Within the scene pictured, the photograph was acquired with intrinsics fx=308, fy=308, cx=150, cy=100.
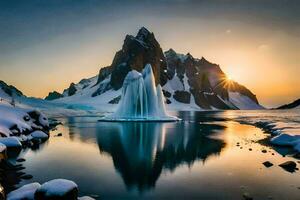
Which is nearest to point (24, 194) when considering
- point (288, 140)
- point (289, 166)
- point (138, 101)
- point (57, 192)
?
point (57, 192)

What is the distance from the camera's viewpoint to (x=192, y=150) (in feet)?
131

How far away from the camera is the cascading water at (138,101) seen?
91.0 meters

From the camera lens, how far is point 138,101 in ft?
305

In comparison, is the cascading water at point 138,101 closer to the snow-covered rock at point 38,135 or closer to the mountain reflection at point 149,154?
the snow-covered rock at point 38,135

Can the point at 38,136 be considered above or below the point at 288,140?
below

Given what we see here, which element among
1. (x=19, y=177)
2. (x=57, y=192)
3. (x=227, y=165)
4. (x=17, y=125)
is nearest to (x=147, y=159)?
(x=227, y=165)

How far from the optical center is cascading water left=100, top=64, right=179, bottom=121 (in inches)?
3583

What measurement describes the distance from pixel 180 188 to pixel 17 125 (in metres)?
31.3

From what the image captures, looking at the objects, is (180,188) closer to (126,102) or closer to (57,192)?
(57,192)

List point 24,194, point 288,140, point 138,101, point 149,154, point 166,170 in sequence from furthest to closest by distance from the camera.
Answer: point 138,101 < point 288,140 < point 149,154 < point 166,170 < point 24,194

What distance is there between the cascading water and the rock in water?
71919mm

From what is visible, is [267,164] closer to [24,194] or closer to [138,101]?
[24,194]

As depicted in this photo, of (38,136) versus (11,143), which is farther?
(38,136)

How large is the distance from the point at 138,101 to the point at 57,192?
251 ft
